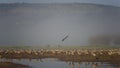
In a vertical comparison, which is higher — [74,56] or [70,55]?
[70,55]

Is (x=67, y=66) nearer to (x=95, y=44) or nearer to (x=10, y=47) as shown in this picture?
(x=10, y=47)

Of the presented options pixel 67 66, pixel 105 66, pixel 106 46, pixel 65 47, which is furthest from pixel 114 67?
pixel 106 46

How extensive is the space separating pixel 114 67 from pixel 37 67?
632cm

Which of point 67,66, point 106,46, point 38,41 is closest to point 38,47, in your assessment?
point 38,41

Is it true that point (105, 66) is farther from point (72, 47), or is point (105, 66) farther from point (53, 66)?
point (72, 47)

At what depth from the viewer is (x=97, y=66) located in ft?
122

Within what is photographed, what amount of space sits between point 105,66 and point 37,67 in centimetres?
571

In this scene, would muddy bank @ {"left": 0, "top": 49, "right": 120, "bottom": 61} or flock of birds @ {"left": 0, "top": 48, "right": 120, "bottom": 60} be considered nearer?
muddy bank @ {"left": 0, "top": 49, "right": 120, "bottom": 61}

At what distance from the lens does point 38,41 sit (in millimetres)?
74750

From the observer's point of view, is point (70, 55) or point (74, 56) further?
point (70, 55)

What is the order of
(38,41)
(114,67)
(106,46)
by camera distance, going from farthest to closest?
(106,46)
(38,41)
(114,67)

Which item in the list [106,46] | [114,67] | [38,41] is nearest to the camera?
[114,67]

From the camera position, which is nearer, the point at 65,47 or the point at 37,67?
the point at 37,67

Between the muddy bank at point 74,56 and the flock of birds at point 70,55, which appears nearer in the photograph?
the muddy bank at point 74,56
